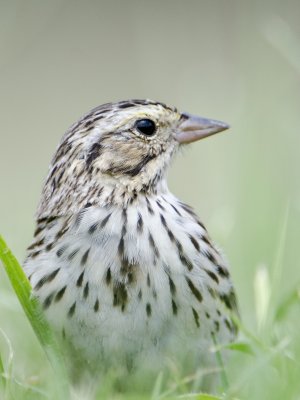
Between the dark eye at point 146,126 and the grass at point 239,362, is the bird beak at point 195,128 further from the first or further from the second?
the grass at point 239,362

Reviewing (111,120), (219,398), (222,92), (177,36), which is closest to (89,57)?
(177,36)

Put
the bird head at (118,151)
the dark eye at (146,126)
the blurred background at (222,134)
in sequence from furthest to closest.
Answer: the blurred background at (222,134) < the dark eye at (146,126) < the bird head at (118,151)

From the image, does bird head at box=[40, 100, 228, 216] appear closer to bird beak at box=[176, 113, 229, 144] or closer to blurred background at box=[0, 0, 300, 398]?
bird beak at box=[176, 113, 229, 144]

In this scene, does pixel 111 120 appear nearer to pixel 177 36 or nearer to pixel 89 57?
pixel 177 36

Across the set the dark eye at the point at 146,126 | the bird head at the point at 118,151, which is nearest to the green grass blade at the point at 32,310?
the bird head at the point at 118,151

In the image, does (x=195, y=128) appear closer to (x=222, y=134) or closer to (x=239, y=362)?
(x=239, y=362)

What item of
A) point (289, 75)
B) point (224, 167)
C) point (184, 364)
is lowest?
point (184, 364)

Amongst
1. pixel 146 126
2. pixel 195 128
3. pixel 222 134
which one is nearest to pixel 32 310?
pixel 146 126
